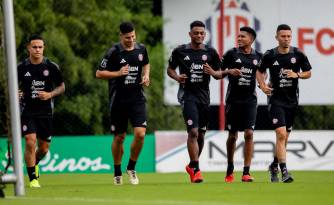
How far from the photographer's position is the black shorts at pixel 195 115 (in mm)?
18797

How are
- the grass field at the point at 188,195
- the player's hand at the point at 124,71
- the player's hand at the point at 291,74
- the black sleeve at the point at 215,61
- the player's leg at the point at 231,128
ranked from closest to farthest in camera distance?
the grass field at the point at 188,195
the player's hand at the point at 124,71
the player's hand at the point at 291,74
the black sleeve at the point at 215,61
the player's leg at the point at 231,128

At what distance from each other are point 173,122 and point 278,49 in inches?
825

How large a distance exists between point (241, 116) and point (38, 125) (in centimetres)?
313

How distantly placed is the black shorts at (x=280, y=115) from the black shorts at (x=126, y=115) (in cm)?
186

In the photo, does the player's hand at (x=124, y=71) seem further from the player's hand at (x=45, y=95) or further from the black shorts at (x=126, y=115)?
the player's hand at (x=45, y=95)

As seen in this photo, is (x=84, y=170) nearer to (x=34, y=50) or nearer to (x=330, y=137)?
(x=330, y=137)

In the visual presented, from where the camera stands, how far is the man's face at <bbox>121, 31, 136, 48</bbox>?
60.0 feet

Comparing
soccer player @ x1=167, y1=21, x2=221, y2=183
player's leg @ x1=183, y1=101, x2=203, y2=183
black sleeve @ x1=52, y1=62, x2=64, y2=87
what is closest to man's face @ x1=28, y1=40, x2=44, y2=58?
black sleeve @ x1=52, y1=62, x2=64, y2=87

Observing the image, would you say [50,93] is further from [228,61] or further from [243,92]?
[243,92]

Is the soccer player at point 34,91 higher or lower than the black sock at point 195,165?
higher

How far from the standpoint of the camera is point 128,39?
1838 centimetres

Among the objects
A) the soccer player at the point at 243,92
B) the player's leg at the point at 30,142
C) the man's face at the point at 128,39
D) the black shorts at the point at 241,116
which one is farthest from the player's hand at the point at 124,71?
the black shorts at the point at 241,116

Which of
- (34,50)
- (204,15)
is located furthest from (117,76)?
(204,15)

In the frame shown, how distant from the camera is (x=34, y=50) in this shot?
733 inches
